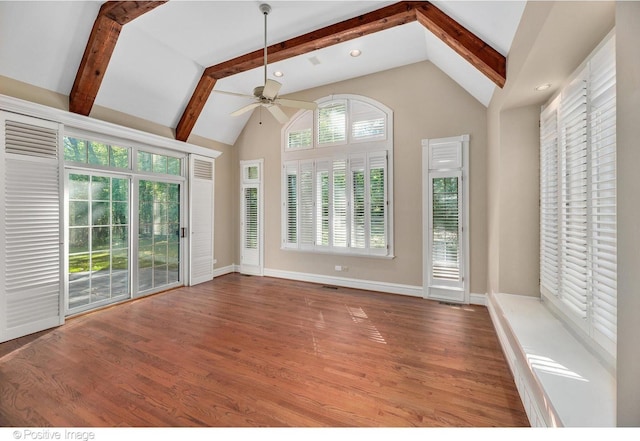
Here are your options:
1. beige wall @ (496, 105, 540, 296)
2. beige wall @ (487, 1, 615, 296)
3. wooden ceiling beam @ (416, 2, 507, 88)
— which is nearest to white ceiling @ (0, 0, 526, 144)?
wooden ceiling beam @ (416, 2, 507, 88)

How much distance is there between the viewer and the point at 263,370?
2.31m

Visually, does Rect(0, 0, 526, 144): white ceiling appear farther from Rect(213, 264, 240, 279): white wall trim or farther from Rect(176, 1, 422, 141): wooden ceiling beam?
Rect(213, 264, 240, 279): white wall trim

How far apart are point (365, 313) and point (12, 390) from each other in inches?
130

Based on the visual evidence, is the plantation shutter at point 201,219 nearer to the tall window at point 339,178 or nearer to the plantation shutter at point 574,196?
the tall window at point 339,178

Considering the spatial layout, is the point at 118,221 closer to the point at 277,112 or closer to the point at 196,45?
the point at 196,45

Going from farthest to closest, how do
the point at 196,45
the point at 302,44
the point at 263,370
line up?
the point at 196,45
the point at 302,44
the point at 263,370

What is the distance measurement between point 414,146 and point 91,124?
179 inches

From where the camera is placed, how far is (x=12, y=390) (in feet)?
6.67

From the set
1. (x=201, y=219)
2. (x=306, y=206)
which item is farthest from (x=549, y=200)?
(x=201, y=219)

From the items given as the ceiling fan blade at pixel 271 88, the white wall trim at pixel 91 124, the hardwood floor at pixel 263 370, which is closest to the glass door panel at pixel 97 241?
the hardwood floor at pixel 263 370

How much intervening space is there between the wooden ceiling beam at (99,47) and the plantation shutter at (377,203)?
3352mm

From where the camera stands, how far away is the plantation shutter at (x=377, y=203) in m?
4.43

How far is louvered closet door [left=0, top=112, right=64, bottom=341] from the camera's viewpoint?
2.86m

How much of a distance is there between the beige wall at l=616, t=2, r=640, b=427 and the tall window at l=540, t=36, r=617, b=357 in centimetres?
59
